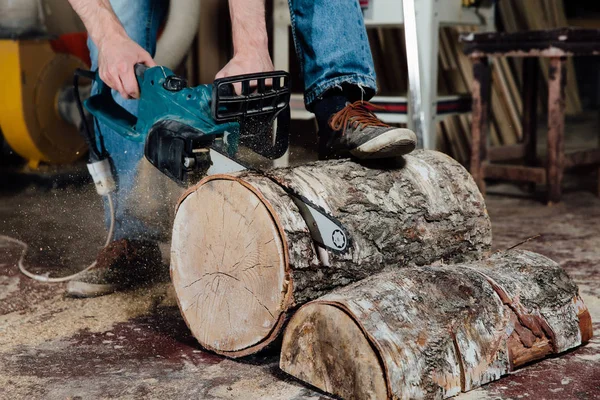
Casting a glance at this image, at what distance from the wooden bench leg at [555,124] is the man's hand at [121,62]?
2.13m

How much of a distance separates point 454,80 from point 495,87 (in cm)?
47

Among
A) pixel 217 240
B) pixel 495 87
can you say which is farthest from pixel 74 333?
pixel 495 87

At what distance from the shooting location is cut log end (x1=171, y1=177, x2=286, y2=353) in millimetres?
1610

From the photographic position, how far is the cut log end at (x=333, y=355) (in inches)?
55.9

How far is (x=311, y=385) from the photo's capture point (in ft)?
5.16

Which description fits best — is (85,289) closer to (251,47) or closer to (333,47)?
(251,47)

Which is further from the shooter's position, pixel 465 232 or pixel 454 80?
pixel 454 80

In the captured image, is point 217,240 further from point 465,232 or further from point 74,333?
point 465,232

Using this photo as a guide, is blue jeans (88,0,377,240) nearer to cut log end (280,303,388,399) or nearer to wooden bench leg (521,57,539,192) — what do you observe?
cut log end (280,303,388,399)

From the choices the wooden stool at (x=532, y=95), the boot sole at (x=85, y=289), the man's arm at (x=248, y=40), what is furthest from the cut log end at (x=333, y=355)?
the wooden stool at (x=532, y=95)

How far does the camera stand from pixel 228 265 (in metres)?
1.69

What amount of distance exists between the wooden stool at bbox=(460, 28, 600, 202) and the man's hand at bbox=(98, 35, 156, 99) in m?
2.00

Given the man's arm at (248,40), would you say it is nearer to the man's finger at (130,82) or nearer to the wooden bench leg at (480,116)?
the man's finger at (130,82)

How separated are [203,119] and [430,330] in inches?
28.3
